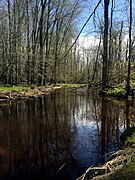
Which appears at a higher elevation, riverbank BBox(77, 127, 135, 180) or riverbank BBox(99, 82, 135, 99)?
riverbank BBox(99, 82, 135, 99)

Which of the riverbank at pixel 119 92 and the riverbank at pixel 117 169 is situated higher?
the riverbank at pixel 119 92

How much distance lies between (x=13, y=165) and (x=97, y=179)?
253 centimetres

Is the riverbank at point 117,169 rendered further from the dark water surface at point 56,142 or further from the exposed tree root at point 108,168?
the dark water surface at point 56,142

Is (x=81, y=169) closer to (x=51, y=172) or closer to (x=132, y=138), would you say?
(x=51, y=172)

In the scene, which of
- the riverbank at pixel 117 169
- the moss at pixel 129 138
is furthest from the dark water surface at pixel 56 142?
the riverbank at pixel 117 169

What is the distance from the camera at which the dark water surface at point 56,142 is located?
229 inches

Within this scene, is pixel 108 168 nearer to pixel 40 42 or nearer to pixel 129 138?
pixel 129 138

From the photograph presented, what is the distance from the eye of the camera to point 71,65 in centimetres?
6353

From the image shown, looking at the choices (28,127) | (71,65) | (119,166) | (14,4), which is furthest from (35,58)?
(71,65)

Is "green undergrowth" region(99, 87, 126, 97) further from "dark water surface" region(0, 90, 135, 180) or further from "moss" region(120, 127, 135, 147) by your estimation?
"moss" region(120, 127, 135, 147)

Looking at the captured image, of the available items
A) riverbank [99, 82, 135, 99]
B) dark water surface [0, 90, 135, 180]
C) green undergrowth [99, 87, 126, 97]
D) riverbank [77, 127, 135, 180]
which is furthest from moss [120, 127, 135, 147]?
green undergrowth [99, 87, 126, 97]

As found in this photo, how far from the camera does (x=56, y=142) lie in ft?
25.9

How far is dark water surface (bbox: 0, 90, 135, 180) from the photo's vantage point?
5.83 meters

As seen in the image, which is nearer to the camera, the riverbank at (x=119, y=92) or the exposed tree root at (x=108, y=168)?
the exposed tree root at (x=108, y=168)
